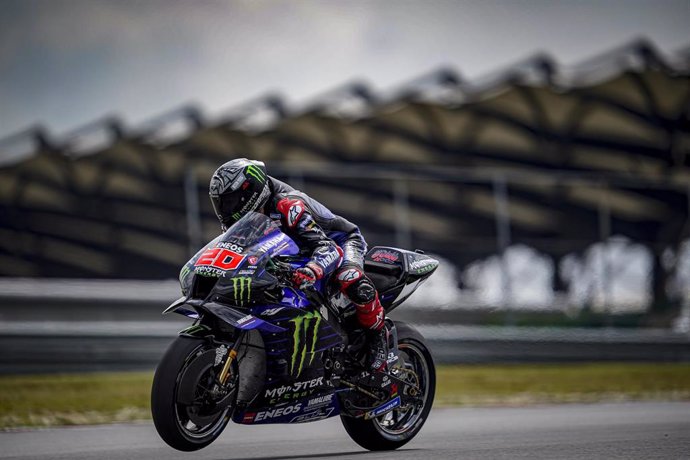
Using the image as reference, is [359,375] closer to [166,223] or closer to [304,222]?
[304,222]

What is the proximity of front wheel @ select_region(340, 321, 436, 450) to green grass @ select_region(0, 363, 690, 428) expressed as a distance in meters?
3.45

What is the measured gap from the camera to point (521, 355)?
20469 millimetres

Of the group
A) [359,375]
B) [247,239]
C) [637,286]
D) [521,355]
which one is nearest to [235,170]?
[247,239]

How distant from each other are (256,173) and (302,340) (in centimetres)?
108

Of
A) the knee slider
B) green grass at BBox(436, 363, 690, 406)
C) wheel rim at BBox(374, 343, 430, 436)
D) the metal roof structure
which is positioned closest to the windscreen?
the knee slider

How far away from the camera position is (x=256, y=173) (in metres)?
7.16

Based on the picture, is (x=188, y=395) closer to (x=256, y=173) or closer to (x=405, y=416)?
(x=256, y=173)

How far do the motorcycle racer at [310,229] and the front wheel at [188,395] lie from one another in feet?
2.75

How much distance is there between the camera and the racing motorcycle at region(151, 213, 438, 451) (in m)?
6.48

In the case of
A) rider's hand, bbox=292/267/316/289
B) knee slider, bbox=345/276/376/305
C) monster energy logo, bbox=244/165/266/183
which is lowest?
knee slider, bbox=345/276/376/305

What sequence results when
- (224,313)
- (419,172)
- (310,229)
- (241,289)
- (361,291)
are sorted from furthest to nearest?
(419,172)
(361,291)
(310,229)
(241,289)
(224,313)

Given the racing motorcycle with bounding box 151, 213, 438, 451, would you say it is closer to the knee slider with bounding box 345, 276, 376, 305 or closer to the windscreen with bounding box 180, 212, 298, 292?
the windscreen with bounding box 180, 212, 298, 292

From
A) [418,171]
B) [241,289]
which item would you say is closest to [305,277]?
[241,289]

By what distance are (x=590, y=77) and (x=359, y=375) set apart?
23.6 metres
